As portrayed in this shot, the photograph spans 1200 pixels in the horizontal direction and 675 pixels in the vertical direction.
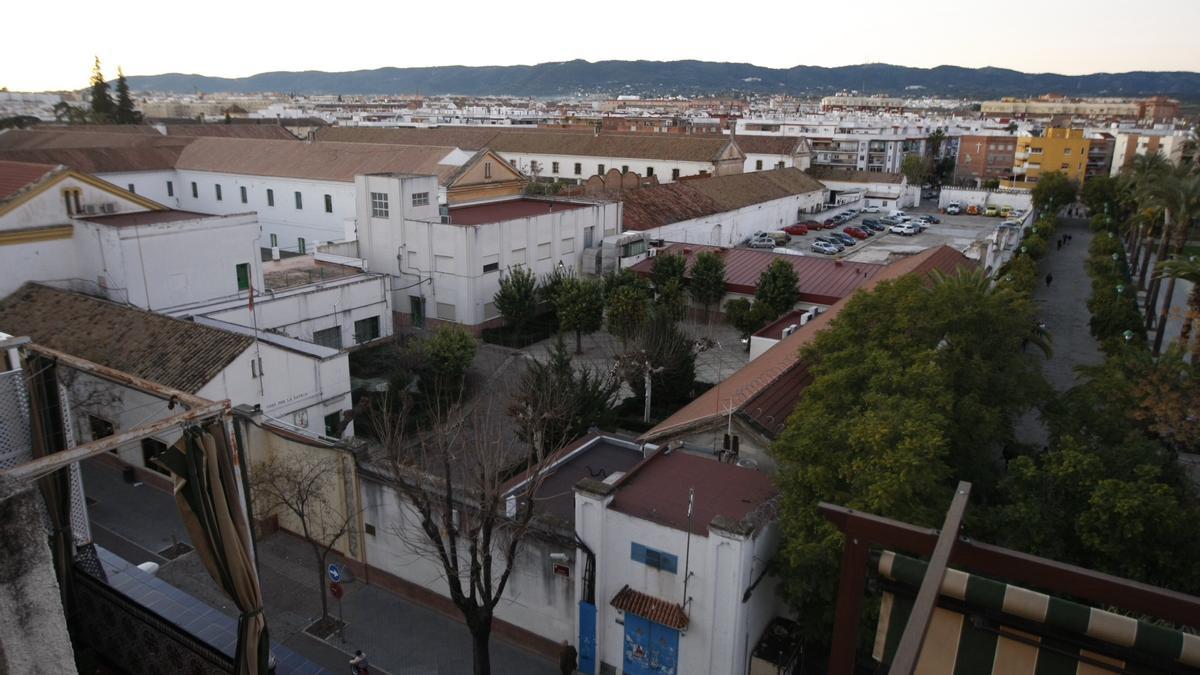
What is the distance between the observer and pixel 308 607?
48.8 ft

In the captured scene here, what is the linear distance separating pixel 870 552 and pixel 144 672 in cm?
790

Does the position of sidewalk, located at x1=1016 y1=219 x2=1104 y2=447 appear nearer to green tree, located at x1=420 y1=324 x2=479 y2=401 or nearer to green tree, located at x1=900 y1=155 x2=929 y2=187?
green tree, located at x1=420 y1=324 x2=479 y2=401

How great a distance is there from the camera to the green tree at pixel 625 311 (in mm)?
→ 26641

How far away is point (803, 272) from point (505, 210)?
13816mm

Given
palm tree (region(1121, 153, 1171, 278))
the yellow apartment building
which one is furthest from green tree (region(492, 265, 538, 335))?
the yellow apartment building

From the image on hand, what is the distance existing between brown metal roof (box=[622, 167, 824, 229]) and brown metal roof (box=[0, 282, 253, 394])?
24648mm

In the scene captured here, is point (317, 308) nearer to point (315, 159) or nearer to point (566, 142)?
point (315, 159)

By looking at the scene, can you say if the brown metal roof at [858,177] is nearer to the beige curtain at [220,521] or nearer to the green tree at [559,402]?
the green tree at [559,402]

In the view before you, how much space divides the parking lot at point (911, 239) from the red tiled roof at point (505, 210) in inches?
589

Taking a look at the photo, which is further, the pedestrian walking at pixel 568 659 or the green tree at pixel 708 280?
the green tree at pixel 708 280

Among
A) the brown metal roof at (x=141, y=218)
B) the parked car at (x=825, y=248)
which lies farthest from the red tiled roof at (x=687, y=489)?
the parked car at (x=825, y=248)

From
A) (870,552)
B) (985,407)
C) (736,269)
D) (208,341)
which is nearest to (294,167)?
(736,269)

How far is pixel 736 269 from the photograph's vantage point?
3453 cm

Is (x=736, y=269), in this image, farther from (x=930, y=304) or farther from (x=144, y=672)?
(x=144, y=672)
